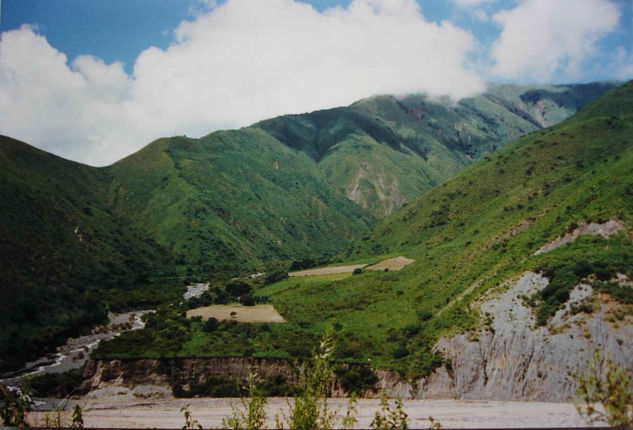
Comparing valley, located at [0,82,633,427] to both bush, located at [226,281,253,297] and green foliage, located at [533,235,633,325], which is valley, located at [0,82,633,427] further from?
bush, located at [226,281,253,297]

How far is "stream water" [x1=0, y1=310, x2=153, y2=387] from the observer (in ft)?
206

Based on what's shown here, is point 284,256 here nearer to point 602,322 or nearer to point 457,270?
point 457,270

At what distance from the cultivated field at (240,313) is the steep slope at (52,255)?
2006 cm

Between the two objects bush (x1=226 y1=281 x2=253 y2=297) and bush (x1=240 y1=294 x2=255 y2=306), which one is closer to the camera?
bush (x1=240 y1=294 x2=255 y2=306)

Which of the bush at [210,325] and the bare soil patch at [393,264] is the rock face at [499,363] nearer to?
the bush at [210,325]

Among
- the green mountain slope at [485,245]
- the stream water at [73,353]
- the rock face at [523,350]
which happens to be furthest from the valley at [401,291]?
the stream water at [73,353]

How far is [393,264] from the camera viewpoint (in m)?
110

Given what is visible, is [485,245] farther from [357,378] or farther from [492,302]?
[357,378]

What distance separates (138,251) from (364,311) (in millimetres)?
92967

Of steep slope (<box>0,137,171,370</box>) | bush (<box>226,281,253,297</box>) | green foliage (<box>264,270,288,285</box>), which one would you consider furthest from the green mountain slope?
steep slope (<box>0,137,171,370</box>)

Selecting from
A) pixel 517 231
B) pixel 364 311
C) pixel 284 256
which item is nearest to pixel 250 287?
pixel 364 311

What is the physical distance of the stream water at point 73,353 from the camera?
206 ft

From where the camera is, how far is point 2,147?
5792 inches

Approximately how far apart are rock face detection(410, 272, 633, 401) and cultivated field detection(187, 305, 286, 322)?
37983 millimetres
